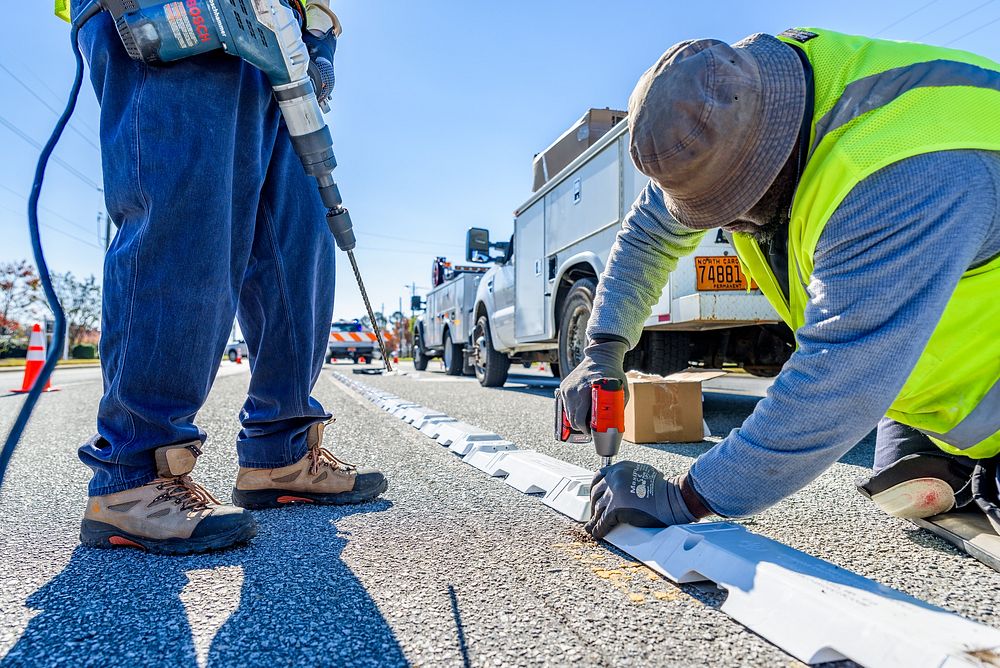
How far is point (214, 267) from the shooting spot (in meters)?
1.47

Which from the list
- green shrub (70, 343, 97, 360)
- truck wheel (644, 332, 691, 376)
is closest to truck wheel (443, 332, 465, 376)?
truck wheel (644, 332, 691, 376)

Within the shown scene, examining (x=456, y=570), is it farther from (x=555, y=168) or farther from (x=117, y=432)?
(x=555, y=168)

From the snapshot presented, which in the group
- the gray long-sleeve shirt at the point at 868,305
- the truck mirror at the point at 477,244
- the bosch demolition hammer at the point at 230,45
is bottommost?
the gray long-sleeve shirt at the point at 868,305

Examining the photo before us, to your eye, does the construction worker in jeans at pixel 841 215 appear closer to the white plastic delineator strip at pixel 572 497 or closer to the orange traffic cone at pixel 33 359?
the white plastic delineator strip at pixel 572 497

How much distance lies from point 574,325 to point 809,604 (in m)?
3.84

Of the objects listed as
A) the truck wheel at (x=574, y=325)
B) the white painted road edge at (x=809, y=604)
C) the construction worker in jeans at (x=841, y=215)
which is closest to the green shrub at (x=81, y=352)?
the truck wheel at (x=574, y=325)

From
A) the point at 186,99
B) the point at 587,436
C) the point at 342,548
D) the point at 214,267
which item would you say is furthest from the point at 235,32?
the point at 587,436

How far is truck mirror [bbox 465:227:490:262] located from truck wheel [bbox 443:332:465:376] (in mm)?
2180

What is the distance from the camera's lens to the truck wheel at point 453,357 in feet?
35.2

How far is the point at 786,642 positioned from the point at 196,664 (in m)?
0.86

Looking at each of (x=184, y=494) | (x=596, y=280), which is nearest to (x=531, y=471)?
(x=184, y=494)

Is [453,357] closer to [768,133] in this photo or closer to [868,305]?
[768,133]

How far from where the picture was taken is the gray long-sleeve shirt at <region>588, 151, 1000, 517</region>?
3.17 feet

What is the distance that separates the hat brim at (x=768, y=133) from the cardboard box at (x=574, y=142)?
354cm
